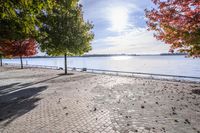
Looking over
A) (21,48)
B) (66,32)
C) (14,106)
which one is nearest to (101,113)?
(14,106)

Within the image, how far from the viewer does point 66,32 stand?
25.5 metres

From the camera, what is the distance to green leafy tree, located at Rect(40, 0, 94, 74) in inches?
1001

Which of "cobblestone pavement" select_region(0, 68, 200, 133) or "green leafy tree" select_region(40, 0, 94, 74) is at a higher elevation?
"green leafy tree" select_region(40, 0, 94, 74)

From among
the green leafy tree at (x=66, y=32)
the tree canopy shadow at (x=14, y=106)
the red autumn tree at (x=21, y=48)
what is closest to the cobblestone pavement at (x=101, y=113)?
the tree canopy shadow at (x=14, y=106)

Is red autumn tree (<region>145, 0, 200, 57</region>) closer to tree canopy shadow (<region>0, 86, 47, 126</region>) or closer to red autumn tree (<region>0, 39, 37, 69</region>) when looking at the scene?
tree canopy shadow (<region>0, 86, 47, 126</region>)

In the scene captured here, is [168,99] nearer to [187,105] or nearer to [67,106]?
[187,105]

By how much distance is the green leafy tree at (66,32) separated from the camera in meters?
25.4

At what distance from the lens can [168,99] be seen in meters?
12.3

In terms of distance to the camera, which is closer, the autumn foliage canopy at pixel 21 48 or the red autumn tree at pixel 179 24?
the red autumn tree at pixel 179 24

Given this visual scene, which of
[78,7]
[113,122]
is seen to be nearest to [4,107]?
[113,122]

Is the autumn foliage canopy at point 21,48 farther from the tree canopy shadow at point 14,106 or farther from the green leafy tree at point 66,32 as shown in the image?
the tree canopy shadow at point 14,106

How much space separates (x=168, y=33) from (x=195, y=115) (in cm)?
533

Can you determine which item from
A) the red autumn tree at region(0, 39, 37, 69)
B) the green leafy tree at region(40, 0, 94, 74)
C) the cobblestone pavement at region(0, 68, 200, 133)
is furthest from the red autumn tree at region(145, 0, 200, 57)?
the red autumn tree at region(0, 39, 37, 69)

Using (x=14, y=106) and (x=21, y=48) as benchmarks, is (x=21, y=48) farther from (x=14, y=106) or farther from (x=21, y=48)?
(x=14, y=106)
